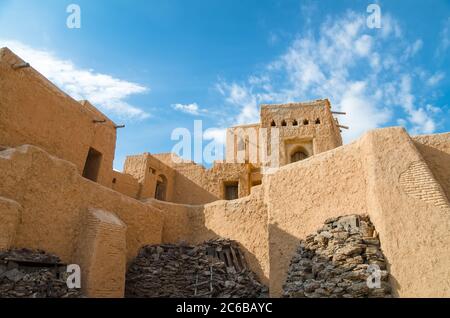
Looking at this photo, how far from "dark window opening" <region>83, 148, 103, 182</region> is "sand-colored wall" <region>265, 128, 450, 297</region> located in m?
8.13

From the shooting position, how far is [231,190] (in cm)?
2148

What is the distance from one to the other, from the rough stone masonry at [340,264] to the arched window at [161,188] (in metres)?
12.8

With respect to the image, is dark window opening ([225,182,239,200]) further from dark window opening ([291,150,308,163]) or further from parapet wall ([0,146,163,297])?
parapet wall ([0,146,163,297])

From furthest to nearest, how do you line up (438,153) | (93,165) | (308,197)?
(93,165), (308,197), (438,153)

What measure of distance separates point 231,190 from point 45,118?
11.4 m

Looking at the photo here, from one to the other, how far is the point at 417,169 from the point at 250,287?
22.2 ft

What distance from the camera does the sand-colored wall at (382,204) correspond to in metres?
6.92

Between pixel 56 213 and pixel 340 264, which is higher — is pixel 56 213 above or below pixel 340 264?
above

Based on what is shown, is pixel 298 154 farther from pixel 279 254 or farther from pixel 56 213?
pixel 56 213

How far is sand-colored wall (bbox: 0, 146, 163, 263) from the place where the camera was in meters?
9.57

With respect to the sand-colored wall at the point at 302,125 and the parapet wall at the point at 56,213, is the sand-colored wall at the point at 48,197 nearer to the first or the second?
the parapet wall at the point at 56,213

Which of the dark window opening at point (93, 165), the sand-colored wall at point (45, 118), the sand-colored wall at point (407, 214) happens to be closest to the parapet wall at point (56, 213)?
the sand-colored wall at point (45, 118)

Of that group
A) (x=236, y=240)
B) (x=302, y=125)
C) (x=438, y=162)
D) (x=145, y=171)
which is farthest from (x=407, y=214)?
(x=145, y=171)
